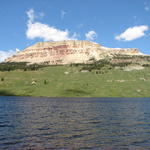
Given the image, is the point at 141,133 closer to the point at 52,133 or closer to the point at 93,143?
the point at 93,143

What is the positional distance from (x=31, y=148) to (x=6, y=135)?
10.6 m

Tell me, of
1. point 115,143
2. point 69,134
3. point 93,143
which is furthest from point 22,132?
point 115,143

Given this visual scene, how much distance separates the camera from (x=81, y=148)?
32.3m

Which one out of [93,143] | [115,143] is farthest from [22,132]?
[115,143]

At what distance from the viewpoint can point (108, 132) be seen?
44562 millimetres

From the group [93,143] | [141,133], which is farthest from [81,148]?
[141,133]

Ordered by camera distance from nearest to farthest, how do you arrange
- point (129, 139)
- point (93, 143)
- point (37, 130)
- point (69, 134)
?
point (93, 143) < point (129, 139) < point (69, 134) < point (37, 130)

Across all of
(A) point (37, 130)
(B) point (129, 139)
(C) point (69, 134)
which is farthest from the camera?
(A) point (37, 130)

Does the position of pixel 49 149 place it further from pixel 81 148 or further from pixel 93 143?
pixel 93 143

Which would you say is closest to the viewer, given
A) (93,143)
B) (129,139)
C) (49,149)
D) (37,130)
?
(49,149)

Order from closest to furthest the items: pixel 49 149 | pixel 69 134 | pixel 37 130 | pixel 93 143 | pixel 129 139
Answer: pixel 49 149
pixel 93 143
pixel 129 139
pixel 69 134
pixel 37 130

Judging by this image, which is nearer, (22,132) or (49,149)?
(49,149)

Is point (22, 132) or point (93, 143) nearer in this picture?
point (93, 143)

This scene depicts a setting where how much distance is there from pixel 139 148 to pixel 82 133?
43.8 feet
